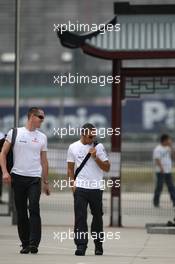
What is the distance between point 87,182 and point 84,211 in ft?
1.20

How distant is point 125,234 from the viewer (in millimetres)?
14367

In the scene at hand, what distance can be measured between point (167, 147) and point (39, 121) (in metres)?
9.49

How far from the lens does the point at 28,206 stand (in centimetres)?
1119

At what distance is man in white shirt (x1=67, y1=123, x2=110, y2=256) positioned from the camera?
10.8 metres

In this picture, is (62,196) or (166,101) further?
(166,101)

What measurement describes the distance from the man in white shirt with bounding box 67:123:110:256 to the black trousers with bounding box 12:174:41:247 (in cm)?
46

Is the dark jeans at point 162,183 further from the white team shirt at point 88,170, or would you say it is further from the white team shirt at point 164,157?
the white team shirt at point 88,170

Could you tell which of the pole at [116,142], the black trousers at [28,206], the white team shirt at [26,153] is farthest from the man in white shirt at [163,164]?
the white team shirt at [26,153]

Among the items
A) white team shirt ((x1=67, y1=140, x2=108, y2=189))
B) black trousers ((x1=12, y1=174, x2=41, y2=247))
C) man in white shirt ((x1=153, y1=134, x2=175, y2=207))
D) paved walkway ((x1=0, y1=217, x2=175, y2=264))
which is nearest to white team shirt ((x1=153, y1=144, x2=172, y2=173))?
man in white shirt ((x1=153, y1=134, x2=175, y2=207))

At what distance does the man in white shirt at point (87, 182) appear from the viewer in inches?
427

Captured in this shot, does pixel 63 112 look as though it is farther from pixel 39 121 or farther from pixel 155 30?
pixel 39 121

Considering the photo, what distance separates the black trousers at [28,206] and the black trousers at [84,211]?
48 cm

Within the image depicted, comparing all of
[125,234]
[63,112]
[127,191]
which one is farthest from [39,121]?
[63,112]

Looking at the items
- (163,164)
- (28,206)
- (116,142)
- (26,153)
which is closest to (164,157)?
(163,164)
